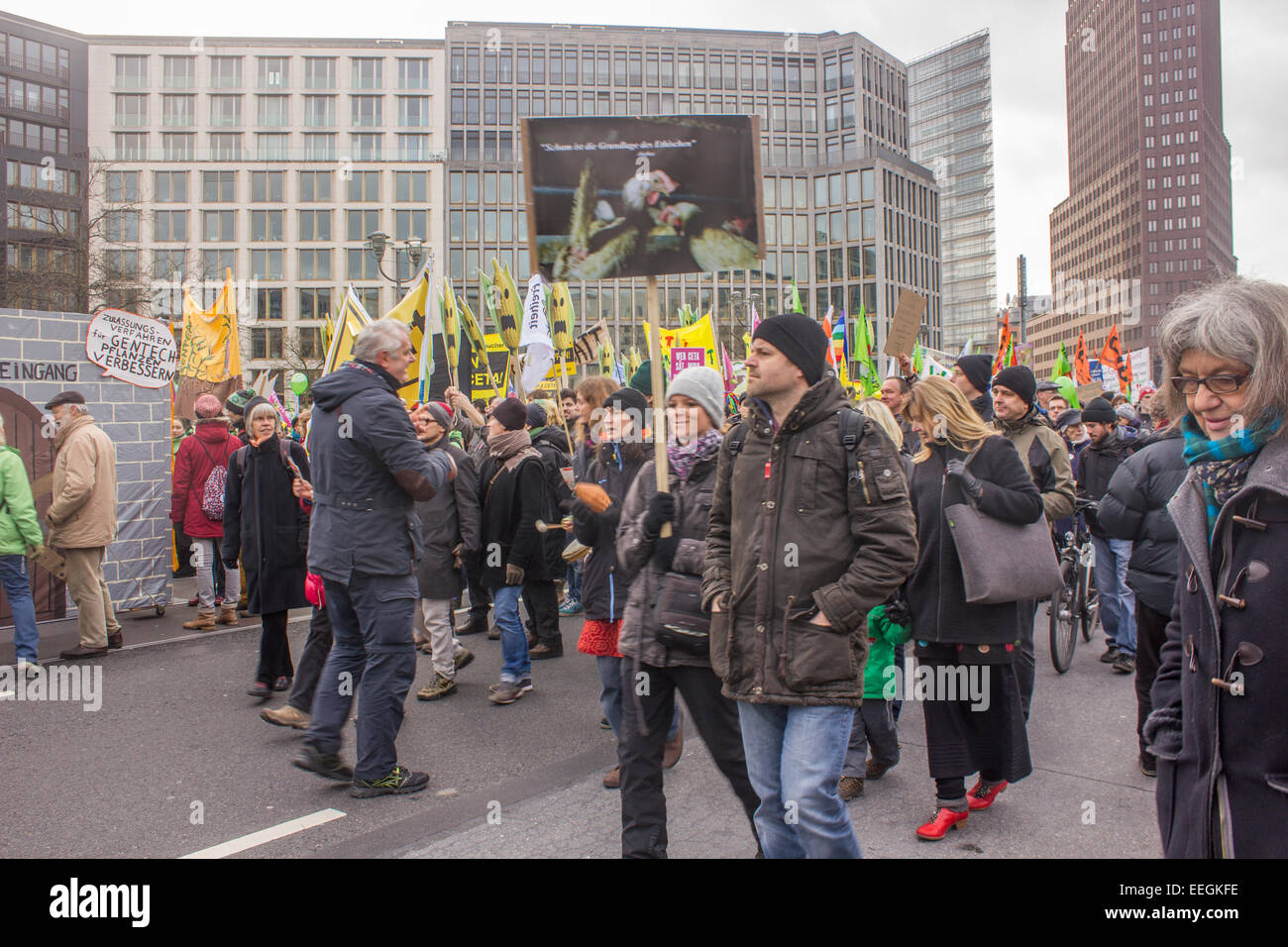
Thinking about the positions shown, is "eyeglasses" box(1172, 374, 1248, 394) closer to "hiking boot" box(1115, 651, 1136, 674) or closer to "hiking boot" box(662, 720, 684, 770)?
"hiking boot" box(662, 720, 684, 770)

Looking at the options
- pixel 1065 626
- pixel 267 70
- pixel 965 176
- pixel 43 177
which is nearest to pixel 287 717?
pixel 1065 626

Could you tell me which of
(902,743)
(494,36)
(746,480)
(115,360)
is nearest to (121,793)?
(746,480)

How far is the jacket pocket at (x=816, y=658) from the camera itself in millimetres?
2719

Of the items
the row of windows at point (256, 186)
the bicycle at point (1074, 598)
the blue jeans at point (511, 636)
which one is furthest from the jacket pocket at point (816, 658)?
the row of windows at point (256, 186)

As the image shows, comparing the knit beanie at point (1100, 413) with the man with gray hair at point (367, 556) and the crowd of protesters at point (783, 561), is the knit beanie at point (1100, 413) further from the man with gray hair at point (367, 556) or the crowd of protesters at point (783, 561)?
the man with gray hair at point (367, 556)

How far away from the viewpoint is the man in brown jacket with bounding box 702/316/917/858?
Answer: 2.73 meters

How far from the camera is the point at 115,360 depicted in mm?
9492

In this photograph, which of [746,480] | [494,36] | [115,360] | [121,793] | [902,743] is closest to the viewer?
[746,480]

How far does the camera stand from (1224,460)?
191cm

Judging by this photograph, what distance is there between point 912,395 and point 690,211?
1.37m

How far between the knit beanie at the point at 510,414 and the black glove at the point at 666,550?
11.1 ft

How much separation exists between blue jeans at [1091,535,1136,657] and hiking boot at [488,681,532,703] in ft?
14.6

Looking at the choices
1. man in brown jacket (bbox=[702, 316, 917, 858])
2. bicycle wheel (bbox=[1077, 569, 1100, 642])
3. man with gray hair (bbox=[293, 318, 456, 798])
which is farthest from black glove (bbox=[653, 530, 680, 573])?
bicycle wheel (bbox=[1077, 569, 1100, 642])

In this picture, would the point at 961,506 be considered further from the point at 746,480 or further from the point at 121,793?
the point at 121,793
